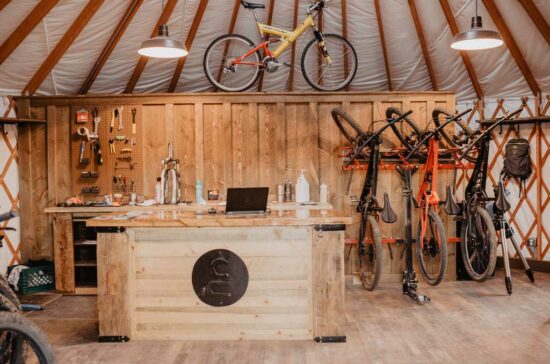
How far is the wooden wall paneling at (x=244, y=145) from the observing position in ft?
18.7

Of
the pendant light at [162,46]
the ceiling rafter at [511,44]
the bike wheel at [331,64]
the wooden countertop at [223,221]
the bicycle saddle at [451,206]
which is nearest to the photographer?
→ the wooden countertop at [223,221]

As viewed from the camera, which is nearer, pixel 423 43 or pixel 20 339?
pixel 20 339

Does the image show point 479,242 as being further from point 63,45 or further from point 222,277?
point 63,45

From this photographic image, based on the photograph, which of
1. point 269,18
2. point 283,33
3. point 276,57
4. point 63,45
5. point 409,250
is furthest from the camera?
point 269,18

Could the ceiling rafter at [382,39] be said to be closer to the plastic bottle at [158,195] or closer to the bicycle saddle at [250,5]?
the bicycle saddle at [250,5]

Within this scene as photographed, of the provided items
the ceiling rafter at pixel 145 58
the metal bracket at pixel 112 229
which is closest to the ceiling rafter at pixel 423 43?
the ceiling rafter at pixel 145 58

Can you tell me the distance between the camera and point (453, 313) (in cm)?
429

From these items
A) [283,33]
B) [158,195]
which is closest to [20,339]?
[158,195]

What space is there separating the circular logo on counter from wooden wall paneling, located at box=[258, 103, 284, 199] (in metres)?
2.22

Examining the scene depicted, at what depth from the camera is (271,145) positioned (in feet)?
18.7

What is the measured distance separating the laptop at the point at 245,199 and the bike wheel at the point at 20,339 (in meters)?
1.68

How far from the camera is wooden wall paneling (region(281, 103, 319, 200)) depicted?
18.6ft

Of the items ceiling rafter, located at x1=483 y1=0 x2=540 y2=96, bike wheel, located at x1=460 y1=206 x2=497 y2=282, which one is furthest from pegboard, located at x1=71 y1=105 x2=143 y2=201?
ceiling rafter, located at x1=483 y1=0 x2=540 y2=96

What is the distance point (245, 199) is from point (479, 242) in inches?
93.8
